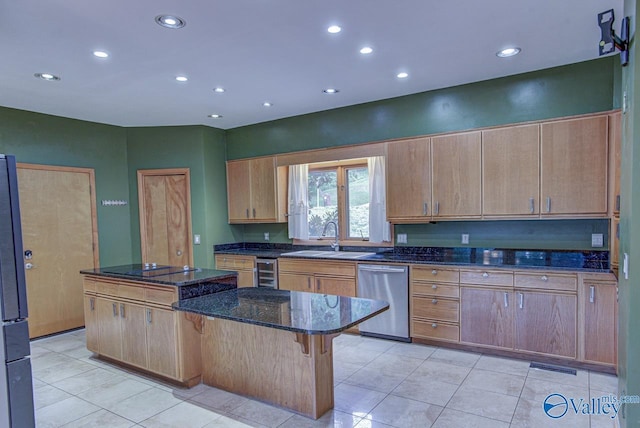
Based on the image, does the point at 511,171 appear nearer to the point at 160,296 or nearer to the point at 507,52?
the point at 507,52

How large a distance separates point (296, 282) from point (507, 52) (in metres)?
3.27

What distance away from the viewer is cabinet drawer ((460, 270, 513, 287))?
11.3 ft

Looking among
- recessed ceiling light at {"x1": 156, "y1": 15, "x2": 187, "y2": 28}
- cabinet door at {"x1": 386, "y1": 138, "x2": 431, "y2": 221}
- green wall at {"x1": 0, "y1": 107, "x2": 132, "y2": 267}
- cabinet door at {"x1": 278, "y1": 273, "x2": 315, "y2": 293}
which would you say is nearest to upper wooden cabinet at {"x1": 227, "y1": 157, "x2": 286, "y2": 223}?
cabinet door at {"x1": 278, "y1": 273, "x2": 315, "y2": 293}

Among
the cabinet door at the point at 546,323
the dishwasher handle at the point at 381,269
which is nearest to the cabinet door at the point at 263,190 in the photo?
the dishwasher handle at the point at 381,269

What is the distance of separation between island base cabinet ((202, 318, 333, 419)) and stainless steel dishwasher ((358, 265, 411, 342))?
1.51 m

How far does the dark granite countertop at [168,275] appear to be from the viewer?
305 cm

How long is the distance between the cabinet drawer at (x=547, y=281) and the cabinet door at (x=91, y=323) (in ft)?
13.2

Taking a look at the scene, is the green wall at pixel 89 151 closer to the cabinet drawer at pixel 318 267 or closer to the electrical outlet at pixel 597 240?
the cabinet drawer at pixel 318 267

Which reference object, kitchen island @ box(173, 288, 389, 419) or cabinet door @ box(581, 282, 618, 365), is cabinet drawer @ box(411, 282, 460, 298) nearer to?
cabinet door @ box(581, 282, 618, 365)

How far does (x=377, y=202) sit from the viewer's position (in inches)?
182

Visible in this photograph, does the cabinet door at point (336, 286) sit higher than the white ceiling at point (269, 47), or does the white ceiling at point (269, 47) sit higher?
the white ceiling at point (269, 47)

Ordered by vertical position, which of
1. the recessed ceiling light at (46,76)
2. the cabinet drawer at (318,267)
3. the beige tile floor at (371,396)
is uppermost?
the recessed ceiling light at (46,76)

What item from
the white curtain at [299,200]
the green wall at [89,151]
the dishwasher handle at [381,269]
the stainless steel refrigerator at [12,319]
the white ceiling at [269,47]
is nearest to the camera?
the stainless steel refrigerator at [12,319]

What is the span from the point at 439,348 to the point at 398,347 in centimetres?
41
